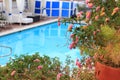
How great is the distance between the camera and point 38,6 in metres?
18.3

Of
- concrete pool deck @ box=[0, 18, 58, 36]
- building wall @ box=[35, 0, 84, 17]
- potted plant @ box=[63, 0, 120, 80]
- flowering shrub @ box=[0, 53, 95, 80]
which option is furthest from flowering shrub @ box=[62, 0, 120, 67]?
building wall @ box=[35, 0, 84, 17]

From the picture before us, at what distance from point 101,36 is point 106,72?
0.24 metres

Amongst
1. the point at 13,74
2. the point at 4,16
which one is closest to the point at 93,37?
the point at 13,74

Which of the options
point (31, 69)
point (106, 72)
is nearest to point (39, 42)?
point (31, 69)

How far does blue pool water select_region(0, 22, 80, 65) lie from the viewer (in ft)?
31.3

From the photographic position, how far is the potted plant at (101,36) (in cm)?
159

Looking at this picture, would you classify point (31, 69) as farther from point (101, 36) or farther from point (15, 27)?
point (15, 27)

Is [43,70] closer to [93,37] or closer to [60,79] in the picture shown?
[60,79]

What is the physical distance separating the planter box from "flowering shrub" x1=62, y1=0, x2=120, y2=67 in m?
0.04

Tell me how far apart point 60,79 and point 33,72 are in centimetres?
23

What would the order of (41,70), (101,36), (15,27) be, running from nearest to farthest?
1. (101,36)
2. (41,70)
3. (15,27)

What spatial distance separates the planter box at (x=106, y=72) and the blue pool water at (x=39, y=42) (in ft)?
21.8

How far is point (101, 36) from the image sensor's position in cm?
166

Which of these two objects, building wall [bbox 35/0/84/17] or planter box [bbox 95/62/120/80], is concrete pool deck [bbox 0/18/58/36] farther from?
planter box [bbox 95/62/120/80]
